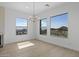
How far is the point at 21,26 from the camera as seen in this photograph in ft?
22.2

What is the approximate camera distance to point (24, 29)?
7.00m

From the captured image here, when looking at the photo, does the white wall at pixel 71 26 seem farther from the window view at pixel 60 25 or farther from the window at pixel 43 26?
the window at pixel 43 26

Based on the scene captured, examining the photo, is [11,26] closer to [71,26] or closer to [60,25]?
[60,25]

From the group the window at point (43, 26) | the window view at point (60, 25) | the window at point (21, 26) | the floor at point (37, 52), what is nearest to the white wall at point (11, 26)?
the window at point (21, 26)

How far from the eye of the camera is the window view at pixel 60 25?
4668mm

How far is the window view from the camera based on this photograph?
4.67m

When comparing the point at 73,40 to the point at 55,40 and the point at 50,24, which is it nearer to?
the point at 55,40

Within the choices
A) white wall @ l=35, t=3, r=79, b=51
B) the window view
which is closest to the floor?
white wall @ l=35, t=3, r=79, b=51

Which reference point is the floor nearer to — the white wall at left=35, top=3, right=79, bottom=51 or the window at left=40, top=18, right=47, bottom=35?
the white wall at left=35, top=3, right=79, bottom=51

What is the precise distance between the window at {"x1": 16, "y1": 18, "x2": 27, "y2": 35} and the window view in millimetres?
2702

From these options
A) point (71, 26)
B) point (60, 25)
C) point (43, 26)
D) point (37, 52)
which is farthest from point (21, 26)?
point (71, 26)

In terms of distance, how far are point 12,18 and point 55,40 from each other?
370 cm

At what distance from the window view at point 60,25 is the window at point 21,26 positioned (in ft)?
8.87

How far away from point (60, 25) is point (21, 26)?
11.6 ft
